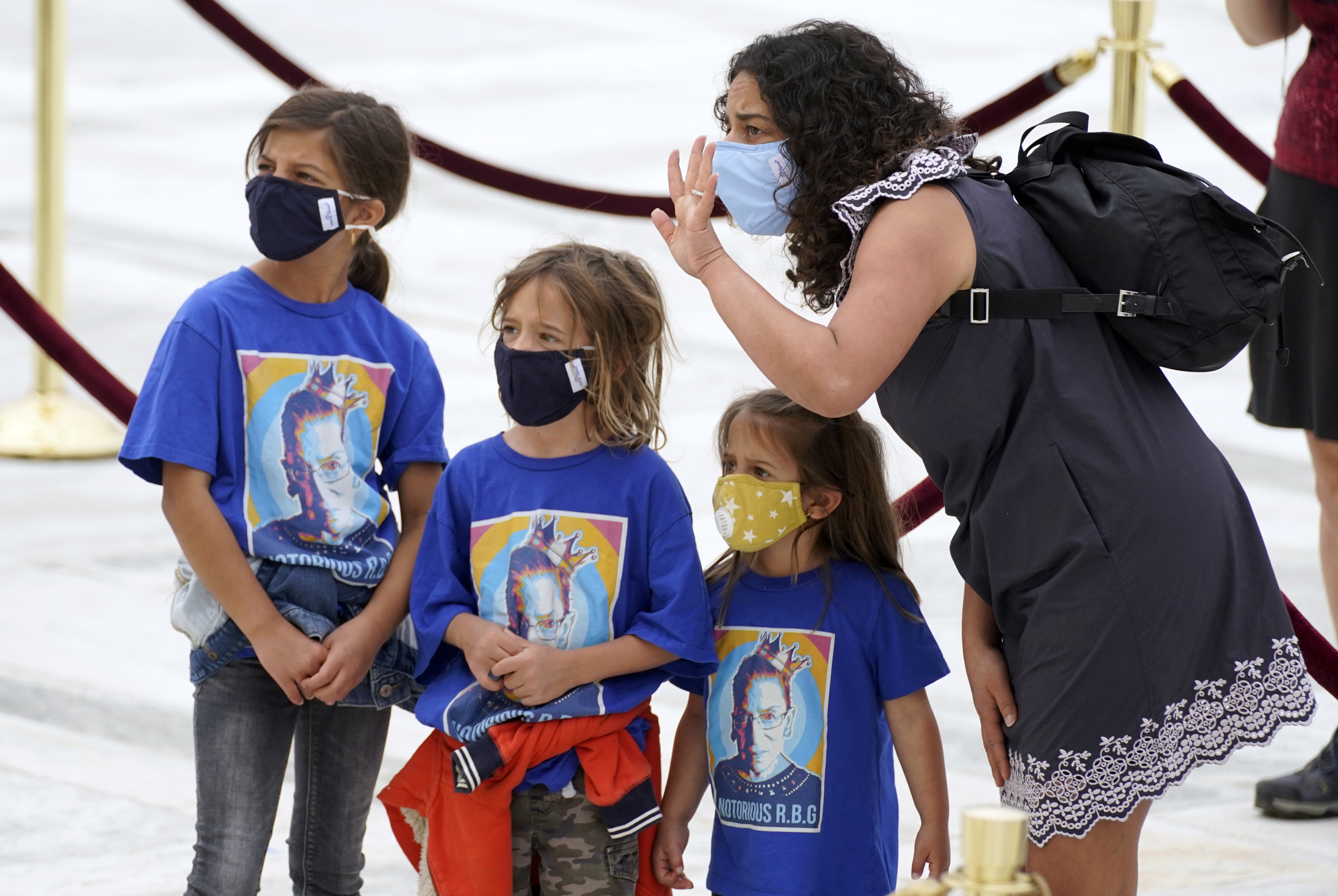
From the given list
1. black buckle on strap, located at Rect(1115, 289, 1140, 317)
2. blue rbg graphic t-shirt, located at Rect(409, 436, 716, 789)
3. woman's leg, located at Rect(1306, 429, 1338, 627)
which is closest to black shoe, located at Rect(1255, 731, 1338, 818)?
woman's leg, located at Rect(1306, 429, 1338, 627)

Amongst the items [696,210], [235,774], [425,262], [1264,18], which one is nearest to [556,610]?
[235,774]

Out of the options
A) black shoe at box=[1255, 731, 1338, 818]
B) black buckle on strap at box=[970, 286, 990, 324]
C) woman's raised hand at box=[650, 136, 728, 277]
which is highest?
woman's raised hand at box=[650, 136, 728, 277]

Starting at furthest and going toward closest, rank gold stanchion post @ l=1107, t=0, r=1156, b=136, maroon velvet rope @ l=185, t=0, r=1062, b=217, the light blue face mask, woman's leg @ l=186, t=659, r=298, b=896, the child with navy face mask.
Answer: maroon velvet rope @ l=185, t=0, r=1062, b=217, gold stanchion post @ l=1107, t=0, r=1156, b=136, woman's leg @ l=186, t=659, r=298, b=896, the child with navy face mask, the light blue face mask

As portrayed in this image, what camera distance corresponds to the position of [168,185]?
408 inches

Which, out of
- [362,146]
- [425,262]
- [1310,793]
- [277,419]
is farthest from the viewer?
[425,262]

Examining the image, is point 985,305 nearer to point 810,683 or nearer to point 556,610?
point 810,683

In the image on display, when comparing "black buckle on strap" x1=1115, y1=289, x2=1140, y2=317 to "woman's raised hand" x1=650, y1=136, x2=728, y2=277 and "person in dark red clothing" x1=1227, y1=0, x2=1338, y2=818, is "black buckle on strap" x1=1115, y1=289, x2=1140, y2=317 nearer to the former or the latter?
"woman's raised hand" x1=650, y1=136, x2=728, y2=277

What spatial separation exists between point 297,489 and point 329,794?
0.52 meters

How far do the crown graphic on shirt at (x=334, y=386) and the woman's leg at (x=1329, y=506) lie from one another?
211cm

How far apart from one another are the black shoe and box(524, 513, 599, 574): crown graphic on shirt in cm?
187

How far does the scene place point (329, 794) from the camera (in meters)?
2.73

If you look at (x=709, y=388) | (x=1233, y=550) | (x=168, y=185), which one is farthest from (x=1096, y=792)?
(x=168, y=185)

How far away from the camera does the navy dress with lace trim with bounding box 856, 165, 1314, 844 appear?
216cm

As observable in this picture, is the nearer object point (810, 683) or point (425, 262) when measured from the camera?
point (810, 683)
